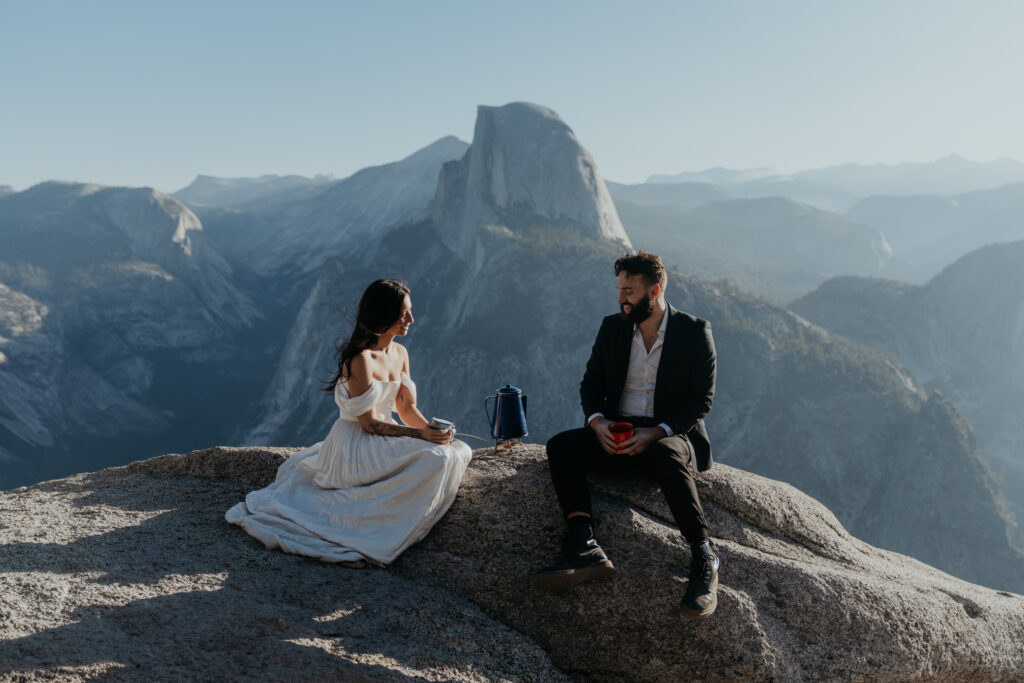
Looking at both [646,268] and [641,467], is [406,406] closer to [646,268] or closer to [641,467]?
[641,467]

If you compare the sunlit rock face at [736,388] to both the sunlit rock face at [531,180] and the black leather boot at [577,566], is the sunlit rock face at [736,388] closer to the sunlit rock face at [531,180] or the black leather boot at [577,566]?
the sunlit rock face at [531,180]

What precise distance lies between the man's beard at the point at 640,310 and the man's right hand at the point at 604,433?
948 millimetres

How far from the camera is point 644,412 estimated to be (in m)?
5.82

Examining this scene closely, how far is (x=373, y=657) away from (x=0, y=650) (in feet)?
6.75

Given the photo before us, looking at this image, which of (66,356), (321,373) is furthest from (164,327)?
(321,373)

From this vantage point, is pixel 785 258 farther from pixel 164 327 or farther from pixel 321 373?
pixel 164 327

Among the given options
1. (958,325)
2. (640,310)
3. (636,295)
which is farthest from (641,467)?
(958,325)

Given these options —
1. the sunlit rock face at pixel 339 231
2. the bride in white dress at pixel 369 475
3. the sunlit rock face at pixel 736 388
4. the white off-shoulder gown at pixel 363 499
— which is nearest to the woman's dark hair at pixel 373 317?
the bride in white dress at pixel 369 475

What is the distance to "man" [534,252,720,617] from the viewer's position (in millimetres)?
4879

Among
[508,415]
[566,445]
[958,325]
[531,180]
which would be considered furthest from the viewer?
[958,325]

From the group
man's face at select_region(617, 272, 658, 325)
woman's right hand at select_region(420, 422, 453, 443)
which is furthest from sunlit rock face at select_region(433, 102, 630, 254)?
woman's right hand at select_region(420, 422, 453, 443)

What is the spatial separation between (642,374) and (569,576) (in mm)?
1984

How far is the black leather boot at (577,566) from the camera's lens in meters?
4.70

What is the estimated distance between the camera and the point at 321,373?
106 meters
